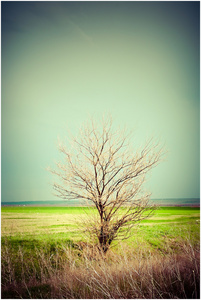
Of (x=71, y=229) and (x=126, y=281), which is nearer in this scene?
(x=126, y=281)

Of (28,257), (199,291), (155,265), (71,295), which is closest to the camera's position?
(199,291)

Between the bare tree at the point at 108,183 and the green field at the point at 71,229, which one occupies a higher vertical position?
the bare tree at the point at 108,183

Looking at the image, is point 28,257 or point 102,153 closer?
point 102,153

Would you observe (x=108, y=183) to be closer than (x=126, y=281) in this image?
No

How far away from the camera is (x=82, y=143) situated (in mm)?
5977

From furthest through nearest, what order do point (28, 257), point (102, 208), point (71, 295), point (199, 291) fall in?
point (28, 257)
point (102, 208)
point (71, 295)
point (199, 291)

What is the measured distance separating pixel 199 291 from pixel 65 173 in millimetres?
4117

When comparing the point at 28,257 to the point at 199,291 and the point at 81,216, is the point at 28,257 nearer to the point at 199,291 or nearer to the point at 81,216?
the point at 81,216

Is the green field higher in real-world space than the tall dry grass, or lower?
lower

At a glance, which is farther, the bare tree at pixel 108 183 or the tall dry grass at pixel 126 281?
the bare tree at pixel 108 183

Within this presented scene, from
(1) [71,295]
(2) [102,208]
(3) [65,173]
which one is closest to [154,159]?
(2) [102,208]

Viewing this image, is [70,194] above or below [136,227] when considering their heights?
above

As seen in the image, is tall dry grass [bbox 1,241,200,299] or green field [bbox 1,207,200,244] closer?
tall dry grass [bbox 1,241,200,299]

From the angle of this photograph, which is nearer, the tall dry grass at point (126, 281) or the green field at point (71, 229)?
the tall dry grass at point (126, 281)
